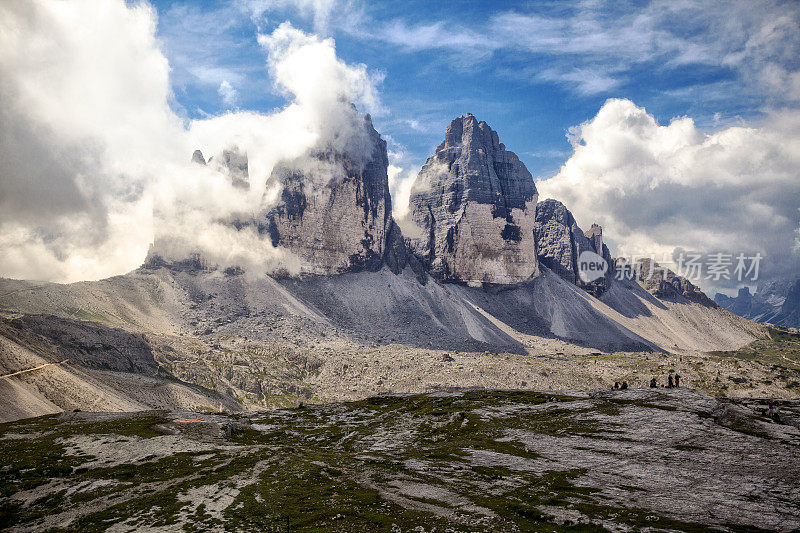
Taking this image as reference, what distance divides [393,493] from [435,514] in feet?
27.1

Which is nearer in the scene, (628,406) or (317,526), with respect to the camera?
(317,526)

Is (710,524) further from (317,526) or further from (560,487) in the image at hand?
(317,526)

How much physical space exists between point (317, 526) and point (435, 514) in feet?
33.3

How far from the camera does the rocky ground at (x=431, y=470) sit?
132 feet

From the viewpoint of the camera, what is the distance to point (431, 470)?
57750 millimetres

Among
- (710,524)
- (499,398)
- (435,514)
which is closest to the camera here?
(710,524)

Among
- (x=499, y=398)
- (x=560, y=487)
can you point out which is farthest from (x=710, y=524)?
(x=499, y=398)

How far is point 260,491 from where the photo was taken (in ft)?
165

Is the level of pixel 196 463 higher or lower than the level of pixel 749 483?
lower

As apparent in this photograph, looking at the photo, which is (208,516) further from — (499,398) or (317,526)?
(499,398)

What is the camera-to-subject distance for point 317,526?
38.1 meters

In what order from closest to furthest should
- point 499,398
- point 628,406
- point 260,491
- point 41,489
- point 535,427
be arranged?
point 260,491
point 41,489
point 535,427
point 628,406
point 499,398

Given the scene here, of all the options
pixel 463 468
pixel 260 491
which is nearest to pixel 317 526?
pixel 260 491

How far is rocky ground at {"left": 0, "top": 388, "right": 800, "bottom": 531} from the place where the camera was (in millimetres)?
40250
